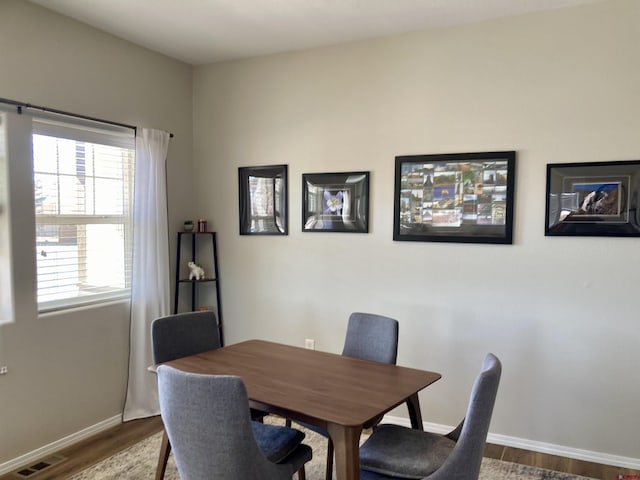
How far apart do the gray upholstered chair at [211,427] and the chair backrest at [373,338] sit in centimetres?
102

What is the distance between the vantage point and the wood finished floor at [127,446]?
2.72m

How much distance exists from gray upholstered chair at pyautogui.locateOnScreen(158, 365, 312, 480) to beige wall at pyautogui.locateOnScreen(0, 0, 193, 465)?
1.63 meters

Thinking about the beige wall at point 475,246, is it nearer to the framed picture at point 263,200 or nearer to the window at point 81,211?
the framed picture at point 263,200

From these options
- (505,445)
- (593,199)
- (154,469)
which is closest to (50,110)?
(154,469)

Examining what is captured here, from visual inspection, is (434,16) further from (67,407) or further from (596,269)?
(67,407)

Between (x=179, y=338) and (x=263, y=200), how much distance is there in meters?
1.49

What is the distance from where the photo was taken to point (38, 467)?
2.78 meters

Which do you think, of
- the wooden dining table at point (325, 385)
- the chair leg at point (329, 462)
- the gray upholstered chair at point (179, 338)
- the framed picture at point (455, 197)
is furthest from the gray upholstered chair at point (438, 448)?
the framed picture at point (455, 197)

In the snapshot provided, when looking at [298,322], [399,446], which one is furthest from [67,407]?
[399,446]

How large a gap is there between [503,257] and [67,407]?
3017mm

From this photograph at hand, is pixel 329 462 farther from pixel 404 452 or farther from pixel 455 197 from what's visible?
pixel 455 197

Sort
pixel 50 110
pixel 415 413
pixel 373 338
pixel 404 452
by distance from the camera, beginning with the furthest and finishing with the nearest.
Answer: pixel 50 110 → pixel 373 338 → pixel 415 413 → pixel 404 452

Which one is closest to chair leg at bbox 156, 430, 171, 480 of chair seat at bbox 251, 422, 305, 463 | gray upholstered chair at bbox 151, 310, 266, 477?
gray upholstered chair at bbox 151, 310, 266, 477

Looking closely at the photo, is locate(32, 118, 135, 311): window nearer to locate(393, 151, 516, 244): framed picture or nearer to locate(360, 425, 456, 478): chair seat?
locate(393, 151, 516, 244): framed picture
